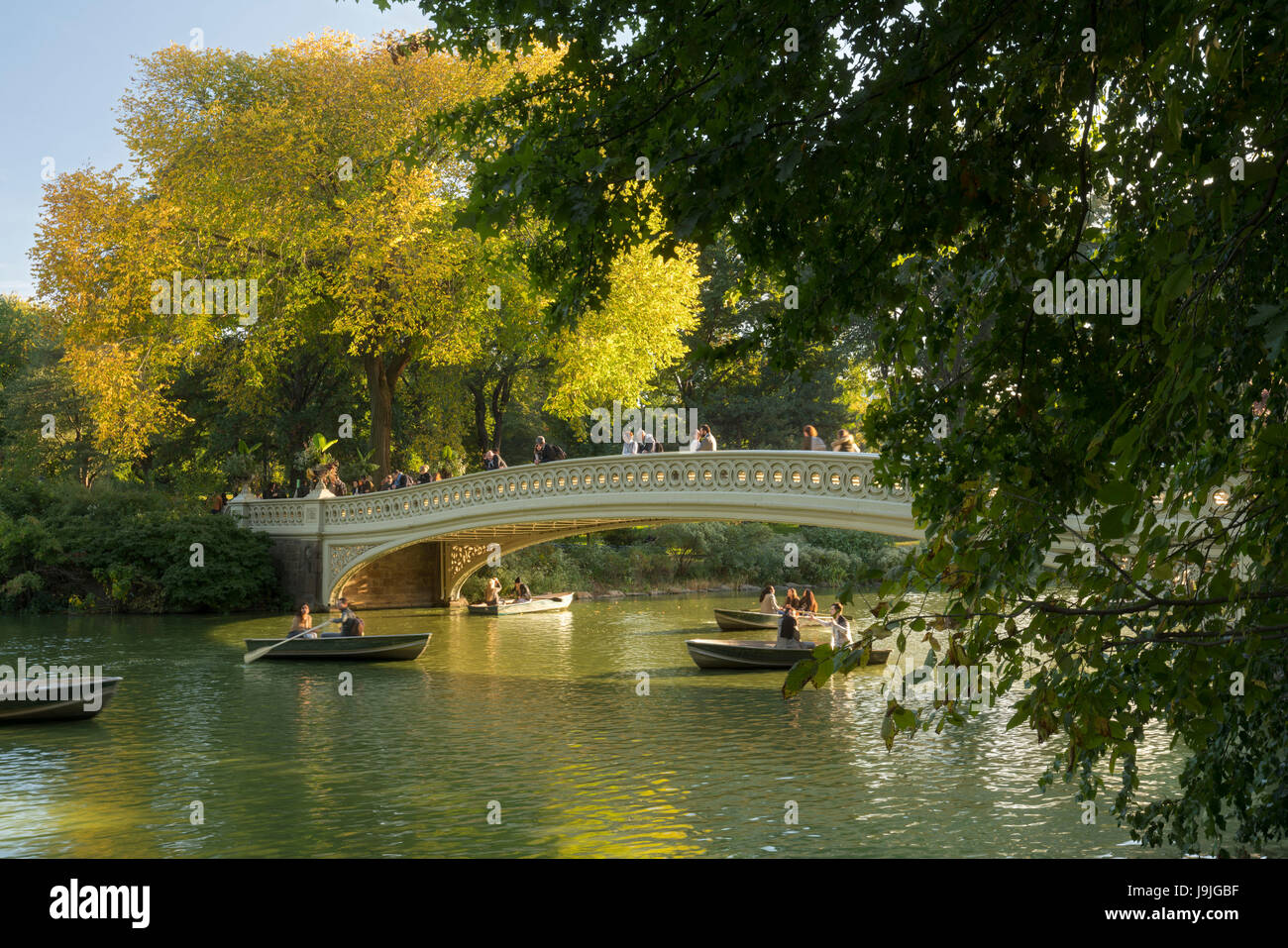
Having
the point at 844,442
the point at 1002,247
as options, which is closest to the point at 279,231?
the point at 844,442

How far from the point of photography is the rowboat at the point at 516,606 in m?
28.3

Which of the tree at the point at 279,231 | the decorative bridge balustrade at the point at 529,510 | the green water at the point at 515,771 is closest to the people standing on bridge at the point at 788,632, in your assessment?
the green water at the point at 515,771

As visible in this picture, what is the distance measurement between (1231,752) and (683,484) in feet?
49.8

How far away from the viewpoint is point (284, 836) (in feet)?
30.6

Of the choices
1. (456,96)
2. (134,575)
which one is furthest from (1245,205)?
(134,575)

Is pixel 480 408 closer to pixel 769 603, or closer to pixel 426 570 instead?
pixel 426 570

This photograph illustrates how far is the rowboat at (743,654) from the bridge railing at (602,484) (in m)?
2.36

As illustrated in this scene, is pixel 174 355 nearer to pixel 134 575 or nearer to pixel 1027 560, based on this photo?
pixel 134 575

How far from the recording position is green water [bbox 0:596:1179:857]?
30.0ft

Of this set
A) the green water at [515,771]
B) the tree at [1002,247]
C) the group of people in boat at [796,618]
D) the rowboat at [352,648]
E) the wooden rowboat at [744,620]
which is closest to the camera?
the tree at [1002,247]

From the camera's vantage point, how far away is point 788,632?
18.4 meters

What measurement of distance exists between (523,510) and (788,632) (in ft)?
21.7

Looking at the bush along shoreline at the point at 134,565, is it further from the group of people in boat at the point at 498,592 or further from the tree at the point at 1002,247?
the tree at the point at 1002,247

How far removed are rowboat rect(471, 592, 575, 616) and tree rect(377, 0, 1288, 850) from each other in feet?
79.6
